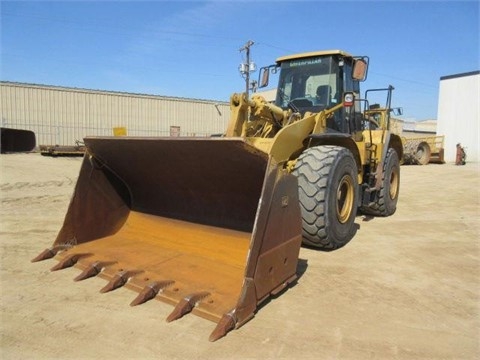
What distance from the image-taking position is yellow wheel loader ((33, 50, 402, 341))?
3.13m

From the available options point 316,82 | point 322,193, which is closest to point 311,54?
point 316,82

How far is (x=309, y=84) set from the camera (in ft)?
19.6

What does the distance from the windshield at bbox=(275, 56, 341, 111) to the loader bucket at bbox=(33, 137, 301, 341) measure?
7.78 ft

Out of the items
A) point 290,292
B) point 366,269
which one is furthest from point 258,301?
point 366,269

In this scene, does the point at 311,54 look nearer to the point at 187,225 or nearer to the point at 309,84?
the point at 309,84

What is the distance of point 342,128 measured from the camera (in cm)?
594

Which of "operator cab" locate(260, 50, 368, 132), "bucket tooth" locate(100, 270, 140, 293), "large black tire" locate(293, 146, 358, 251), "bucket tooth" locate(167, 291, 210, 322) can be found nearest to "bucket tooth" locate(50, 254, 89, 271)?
"bucket tooth" locate(100, 270, 140, 293)

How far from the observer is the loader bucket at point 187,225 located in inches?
120

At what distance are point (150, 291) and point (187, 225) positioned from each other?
4.22 ft

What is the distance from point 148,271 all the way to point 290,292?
1277 millimetres

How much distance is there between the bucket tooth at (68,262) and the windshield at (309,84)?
3.59 m

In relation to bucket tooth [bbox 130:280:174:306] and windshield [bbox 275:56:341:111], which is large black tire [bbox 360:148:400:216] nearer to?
windshield [bbox 275:56:341:111]

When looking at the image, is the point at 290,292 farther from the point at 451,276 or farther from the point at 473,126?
the point at 473,126

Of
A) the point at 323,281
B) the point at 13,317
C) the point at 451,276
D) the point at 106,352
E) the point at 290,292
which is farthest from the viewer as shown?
the point at 451,276
